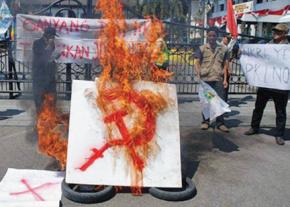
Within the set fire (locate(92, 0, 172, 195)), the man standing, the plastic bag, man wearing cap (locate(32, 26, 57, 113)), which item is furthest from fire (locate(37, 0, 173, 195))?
the man standing

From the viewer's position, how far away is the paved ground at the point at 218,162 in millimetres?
4266

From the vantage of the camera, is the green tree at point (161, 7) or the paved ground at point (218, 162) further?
the green tree at point (161, 7)

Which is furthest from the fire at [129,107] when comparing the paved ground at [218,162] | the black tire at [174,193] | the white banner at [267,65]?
the white banner at [267,65]

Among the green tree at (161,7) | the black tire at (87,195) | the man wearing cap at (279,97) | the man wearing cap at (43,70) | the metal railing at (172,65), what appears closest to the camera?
the black tire at (87,195)

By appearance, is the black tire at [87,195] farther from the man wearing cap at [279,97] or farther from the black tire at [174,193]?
the man wearing cap at [279,97]

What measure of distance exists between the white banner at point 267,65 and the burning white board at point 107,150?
113 inches

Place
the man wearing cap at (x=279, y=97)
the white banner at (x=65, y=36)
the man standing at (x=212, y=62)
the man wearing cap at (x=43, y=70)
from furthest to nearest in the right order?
the white banner at (x=65, y=36) < the man standing at (x=212, y=62) < the man wearing cap at (x=279, y=97) < the man wearing cap at (x=43, y=70)

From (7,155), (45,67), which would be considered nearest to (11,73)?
(45,67)

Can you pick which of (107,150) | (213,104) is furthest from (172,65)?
(107,150)

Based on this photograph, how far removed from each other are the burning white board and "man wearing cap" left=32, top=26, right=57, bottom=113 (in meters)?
1.30

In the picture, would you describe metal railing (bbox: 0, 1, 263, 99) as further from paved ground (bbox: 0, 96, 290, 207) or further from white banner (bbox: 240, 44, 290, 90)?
white banner (bbox: 240, 44, 290, 90)

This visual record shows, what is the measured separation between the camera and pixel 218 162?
5.48 meters

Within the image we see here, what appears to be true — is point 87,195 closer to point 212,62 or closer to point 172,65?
point 212,62

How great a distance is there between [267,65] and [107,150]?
3.71 m
